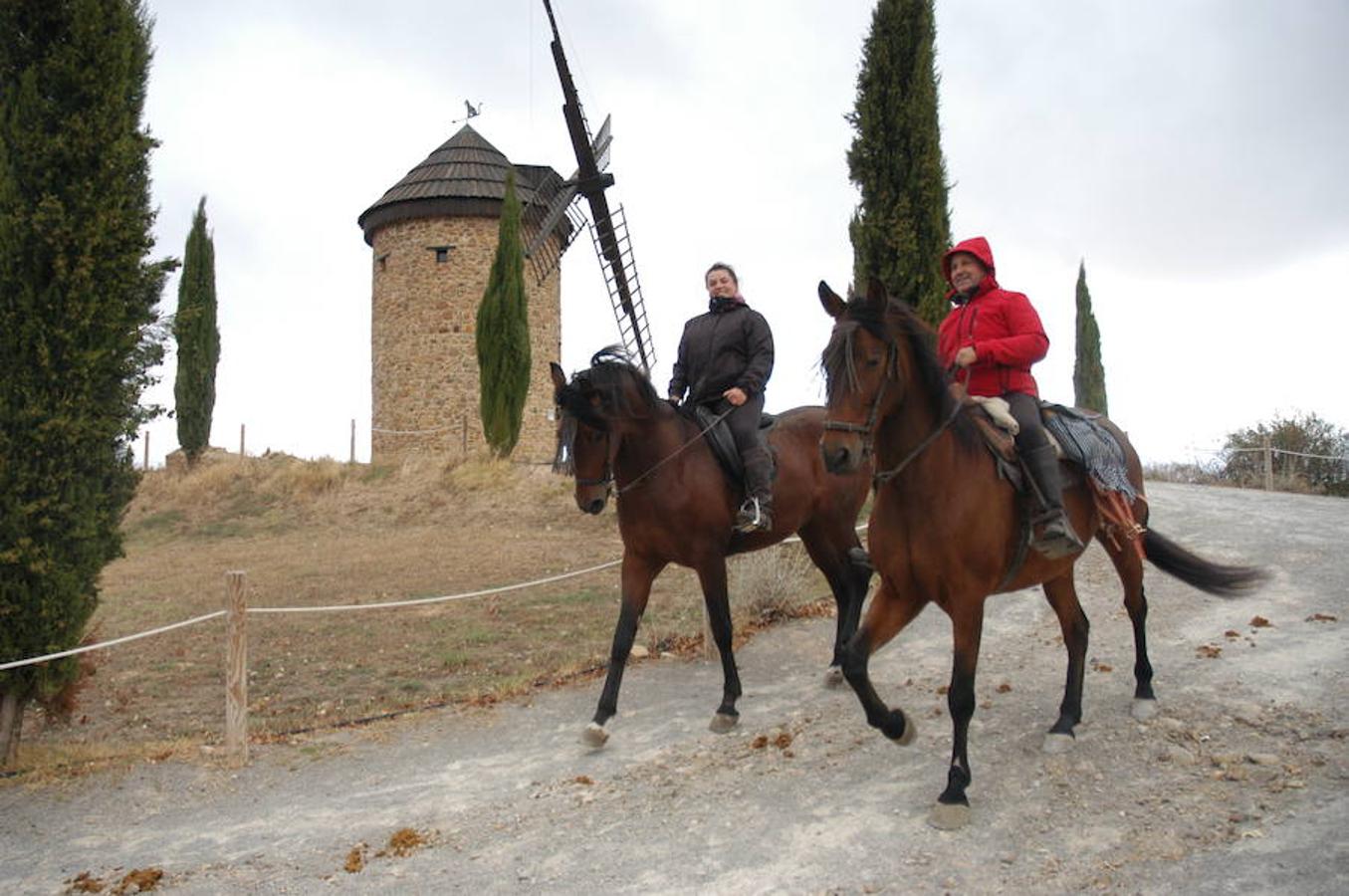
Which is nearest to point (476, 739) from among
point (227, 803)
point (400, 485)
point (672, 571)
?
point (227, 803)

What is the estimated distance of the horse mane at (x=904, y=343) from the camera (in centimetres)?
408

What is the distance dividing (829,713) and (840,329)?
2828 mm

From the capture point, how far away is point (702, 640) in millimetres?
8188

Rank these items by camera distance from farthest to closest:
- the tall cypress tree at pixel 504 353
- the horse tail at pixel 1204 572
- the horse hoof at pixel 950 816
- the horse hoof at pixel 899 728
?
1. the tall cypress tree at pixel 504 353
2. the horse tail at pixel 1204 572
3. the horse hoof at pixel 899 728
4. the horse hoof at pixel 950 816

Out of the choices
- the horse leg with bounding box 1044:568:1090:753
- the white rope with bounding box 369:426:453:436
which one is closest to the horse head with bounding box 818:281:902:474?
the horse leg with bounding box 1044:568:1090:753

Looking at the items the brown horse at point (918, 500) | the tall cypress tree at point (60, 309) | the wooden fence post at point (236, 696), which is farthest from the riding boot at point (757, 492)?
the tall cypress tree at point (60, 309)

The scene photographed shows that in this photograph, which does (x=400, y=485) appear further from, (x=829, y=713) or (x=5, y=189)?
(x=829, y=713)

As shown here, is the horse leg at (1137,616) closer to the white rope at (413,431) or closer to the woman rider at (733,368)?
the woman rider at (733,368)

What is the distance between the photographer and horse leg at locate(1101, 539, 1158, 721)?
5.38 meters

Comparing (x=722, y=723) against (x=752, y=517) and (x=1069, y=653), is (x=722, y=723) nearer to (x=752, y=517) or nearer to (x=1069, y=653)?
(x=752, y=517)

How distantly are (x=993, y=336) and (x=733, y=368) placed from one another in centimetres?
209

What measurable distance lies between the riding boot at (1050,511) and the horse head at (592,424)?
238cm

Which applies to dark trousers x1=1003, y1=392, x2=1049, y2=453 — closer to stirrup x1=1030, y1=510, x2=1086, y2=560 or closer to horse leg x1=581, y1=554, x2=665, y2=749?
stirrup x1=1030, y1=510, x2=1086, y2=560

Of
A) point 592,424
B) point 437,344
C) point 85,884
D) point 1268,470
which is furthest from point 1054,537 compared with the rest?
point 437,344
